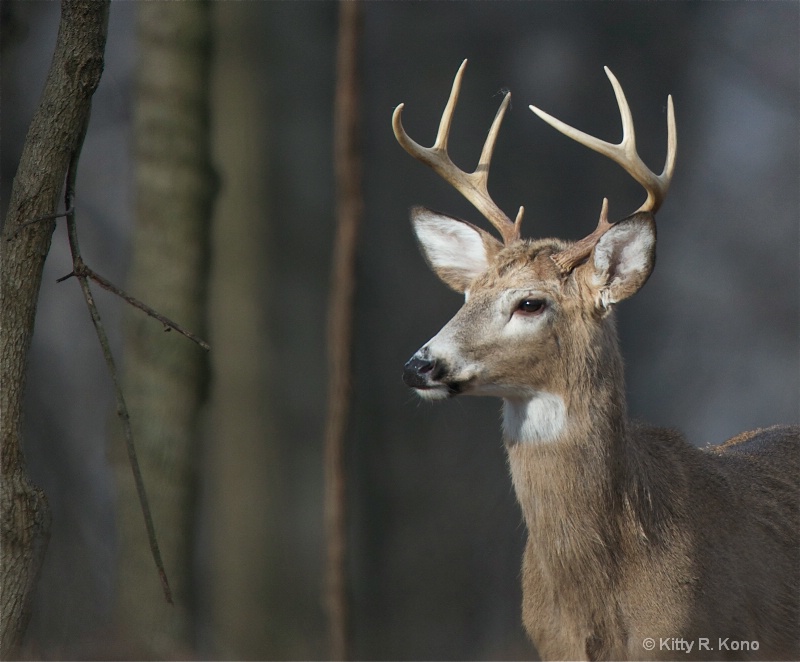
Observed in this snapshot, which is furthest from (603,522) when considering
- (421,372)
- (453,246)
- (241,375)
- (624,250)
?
(241,375)

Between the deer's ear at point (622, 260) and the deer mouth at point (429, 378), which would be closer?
the deer mouth at point (429, 378)

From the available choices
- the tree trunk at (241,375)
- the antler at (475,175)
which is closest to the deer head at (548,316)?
the antler at (475,175)

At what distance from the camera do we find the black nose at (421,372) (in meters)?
3.88

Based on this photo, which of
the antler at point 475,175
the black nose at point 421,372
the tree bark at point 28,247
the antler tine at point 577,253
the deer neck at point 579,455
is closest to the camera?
the tree bark at point 28,247

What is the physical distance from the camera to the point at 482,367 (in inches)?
157

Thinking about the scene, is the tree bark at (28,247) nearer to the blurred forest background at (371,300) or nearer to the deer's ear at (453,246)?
the deer's ear at (453,246)

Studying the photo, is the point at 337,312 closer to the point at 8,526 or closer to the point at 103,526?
the point at 8,526

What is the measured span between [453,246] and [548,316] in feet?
2.44

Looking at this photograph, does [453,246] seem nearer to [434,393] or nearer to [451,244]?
[451,244]

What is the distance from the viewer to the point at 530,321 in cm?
412

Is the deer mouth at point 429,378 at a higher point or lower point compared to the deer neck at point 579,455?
higher

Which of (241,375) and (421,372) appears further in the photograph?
(241,375)

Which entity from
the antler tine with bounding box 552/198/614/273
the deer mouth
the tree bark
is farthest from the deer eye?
the tree bark

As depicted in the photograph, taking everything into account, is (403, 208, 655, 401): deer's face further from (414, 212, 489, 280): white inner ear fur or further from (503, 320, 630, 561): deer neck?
(414, 212, 489, 280): white inner ear fur
